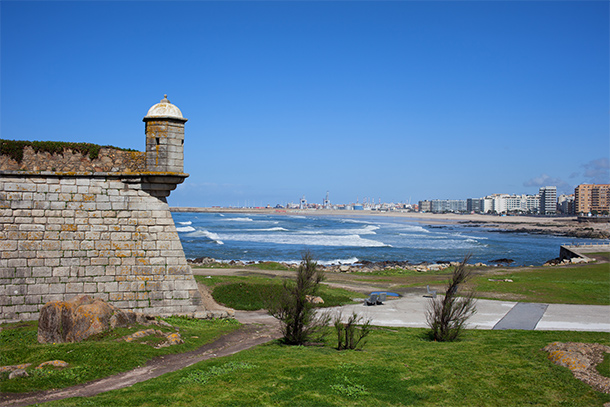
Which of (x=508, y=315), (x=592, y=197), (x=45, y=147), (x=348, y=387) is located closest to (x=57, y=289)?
(x=45, y=147)

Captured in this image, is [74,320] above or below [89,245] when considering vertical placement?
below

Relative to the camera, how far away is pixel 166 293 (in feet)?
43.4

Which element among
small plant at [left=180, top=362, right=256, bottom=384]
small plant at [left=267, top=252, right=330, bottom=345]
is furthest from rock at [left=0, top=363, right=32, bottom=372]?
small plant at [left=267, top=252, right=330, bottom=345]

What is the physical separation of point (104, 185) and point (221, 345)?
5.82 m

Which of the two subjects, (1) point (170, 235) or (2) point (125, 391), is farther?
(1) point (170, 235)

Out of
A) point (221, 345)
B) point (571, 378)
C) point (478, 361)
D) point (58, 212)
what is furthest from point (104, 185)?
point (571, 378)

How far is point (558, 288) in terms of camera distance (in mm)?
21672

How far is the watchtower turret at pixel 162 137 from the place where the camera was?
520 inches

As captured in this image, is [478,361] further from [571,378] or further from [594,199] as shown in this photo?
[594,199]

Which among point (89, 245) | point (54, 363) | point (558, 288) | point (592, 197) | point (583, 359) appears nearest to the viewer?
point (54, 363)

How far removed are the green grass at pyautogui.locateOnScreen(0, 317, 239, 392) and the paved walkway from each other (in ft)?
20.3

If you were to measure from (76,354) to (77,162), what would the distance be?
6238 millimetres

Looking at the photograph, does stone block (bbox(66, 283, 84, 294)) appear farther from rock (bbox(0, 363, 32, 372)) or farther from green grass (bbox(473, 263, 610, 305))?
green grass (bbox(473, 263, 610, 305))

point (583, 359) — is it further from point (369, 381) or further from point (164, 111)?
point (164, 111)
